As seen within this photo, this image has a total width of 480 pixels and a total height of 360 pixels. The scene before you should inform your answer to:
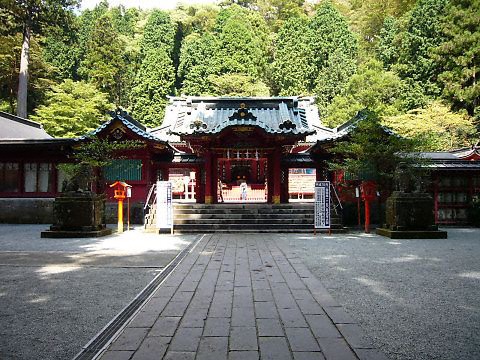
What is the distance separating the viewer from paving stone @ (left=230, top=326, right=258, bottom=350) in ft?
10.5

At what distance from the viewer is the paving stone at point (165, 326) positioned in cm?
350

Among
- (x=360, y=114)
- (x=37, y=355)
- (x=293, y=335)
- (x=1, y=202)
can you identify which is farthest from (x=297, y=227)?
(x=1, y=202)

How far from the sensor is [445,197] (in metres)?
16.5

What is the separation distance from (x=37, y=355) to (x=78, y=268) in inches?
152

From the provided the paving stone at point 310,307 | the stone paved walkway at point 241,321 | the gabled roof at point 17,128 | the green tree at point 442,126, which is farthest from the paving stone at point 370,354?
the green tree at point 442,126

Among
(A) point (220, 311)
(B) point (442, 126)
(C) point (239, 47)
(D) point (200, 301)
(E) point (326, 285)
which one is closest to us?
(A) point (220, 311)

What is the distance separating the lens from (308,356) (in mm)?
3021

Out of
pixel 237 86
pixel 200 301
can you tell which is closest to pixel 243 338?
pixel 200 301

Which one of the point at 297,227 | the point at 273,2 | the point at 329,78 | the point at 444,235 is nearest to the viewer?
the point at 444,235

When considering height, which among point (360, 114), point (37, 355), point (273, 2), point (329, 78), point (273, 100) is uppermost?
point (273, 2)

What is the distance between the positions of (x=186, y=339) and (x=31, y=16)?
3210 centimetres

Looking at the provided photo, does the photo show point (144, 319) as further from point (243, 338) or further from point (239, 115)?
point (239, 115)

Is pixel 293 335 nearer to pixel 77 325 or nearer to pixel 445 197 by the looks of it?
pixel 77 325

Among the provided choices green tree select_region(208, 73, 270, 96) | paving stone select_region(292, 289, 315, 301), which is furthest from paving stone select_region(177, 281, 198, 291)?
green tree select_region(208, 73, 270, 96)
